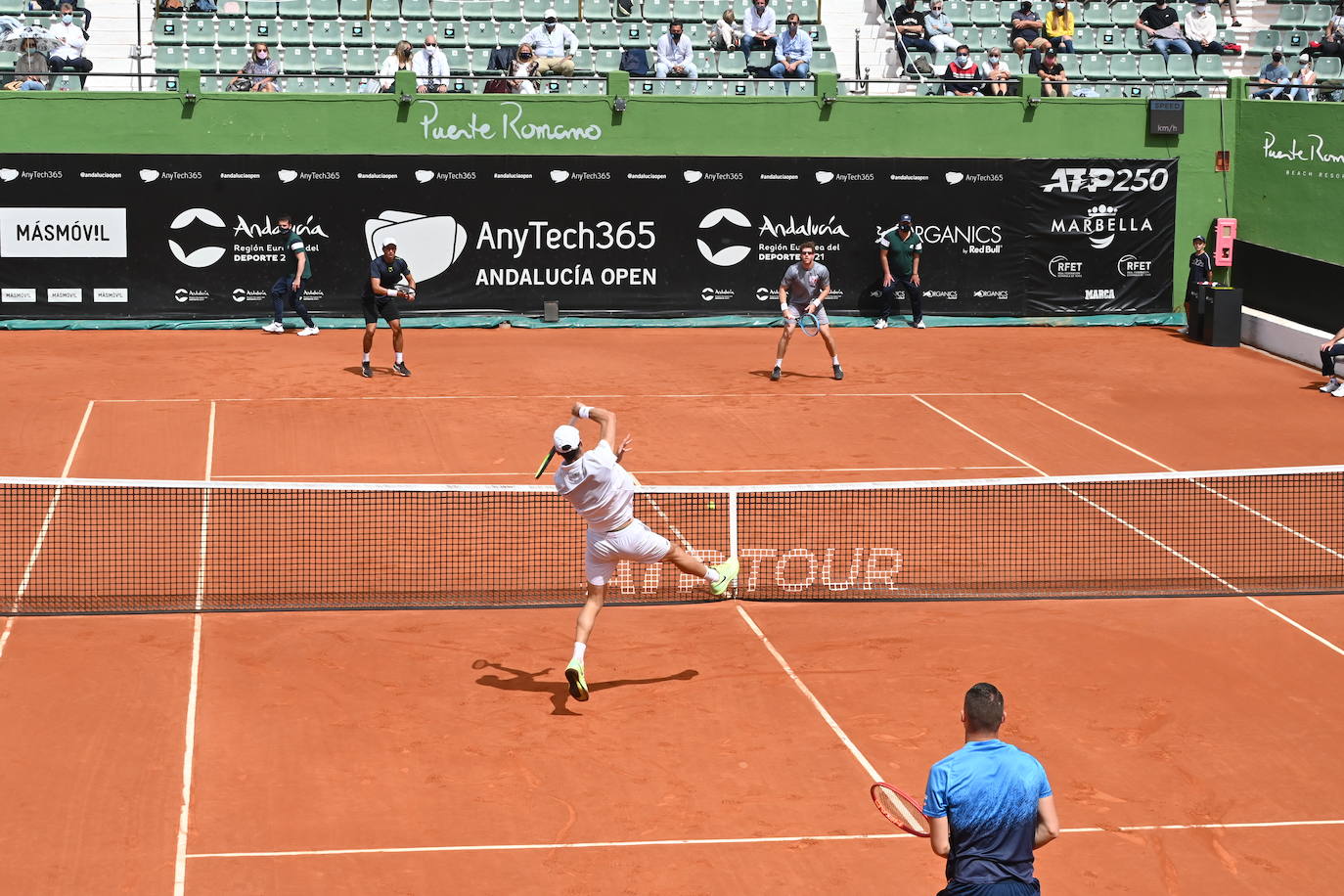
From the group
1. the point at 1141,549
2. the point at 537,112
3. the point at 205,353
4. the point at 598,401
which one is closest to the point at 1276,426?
the point at 1141,549

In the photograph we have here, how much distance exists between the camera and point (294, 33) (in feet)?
96.8

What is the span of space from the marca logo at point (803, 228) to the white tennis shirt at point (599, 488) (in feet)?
58.9

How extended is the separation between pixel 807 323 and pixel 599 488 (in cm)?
1283

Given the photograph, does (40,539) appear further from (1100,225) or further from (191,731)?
(1100,225)

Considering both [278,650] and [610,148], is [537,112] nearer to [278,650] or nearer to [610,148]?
[610,148]

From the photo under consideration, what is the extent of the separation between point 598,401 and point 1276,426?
28.2ft

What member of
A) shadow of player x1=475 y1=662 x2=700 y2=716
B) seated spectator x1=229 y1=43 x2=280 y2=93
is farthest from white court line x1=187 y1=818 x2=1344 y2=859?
seated spectator x1=229 y1=43 x2=280 y2=93

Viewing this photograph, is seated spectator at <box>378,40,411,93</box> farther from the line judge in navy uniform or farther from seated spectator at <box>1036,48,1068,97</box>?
seated spectator at <box>1036,48,1068,97</box>

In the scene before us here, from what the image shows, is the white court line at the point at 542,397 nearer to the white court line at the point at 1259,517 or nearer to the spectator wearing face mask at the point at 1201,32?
the white court line at the point at 1259,517

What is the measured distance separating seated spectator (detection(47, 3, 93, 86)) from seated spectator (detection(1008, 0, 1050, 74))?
16186 millimetres

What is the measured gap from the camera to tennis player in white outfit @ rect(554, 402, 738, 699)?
10.9 m

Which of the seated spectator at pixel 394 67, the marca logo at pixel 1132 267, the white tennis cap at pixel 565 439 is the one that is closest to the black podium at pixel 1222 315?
the marca logo at pixel 1132 267

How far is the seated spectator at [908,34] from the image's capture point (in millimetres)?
30594

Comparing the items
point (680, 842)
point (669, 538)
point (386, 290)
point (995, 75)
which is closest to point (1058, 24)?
point (995, 75)
